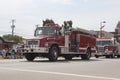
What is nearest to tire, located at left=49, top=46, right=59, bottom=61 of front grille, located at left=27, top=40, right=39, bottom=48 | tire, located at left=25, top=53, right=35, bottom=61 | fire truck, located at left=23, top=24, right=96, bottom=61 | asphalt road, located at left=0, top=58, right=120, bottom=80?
fire truck, located at left=23, top=24, right=96, bottom=61

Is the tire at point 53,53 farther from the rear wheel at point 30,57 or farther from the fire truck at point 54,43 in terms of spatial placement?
the rear wheel at point 30,57

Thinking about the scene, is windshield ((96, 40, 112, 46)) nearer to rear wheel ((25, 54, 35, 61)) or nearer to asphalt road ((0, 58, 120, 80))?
rear wheel ((25, 54, 35, 61))

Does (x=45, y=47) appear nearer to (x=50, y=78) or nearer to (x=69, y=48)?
(x=69, y=48)

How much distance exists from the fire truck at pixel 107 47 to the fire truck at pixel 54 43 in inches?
387

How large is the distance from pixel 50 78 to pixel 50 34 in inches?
541

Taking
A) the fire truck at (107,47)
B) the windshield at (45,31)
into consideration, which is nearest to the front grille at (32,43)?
the windshield at (45,31)

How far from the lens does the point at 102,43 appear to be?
42.5m

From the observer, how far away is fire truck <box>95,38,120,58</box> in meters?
41.8

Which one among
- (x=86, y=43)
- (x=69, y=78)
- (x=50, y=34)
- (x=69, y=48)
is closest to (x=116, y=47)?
(x=86, y=43)

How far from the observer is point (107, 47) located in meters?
42.1

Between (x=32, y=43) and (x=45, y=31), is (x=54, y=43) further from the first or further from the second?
(x=32, y=43)

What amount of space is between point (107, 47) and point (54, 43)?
15.7 meters

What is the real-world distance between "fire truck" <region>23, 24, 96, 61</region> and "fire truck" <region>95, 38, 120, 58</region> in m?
9.84

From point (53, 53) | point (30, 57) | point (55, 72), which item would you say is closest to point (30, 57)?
point (30, 57)
